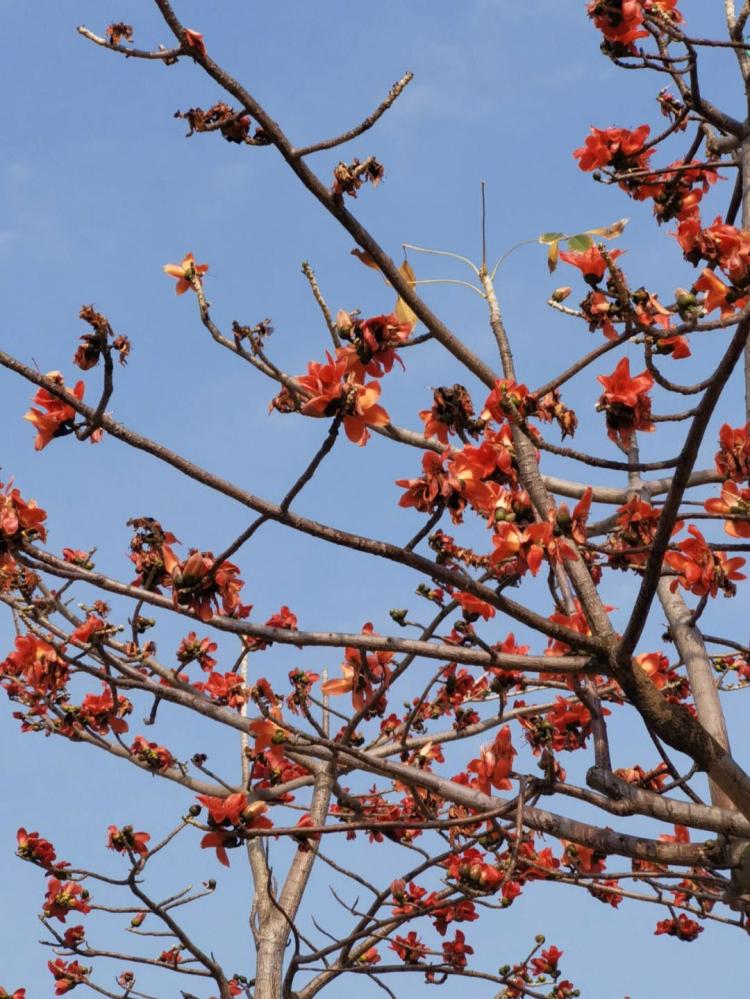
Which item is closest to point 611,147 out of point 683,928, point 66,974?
point 683,928

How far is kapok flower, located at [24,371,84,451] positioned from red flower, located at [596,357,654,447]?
172cm

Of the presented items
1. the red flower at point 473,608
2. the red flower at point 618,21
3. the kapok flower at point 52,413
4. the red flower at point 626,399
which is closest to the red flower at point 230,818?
the red flower at point 473,608

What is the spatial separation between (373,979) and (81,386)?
3.66m

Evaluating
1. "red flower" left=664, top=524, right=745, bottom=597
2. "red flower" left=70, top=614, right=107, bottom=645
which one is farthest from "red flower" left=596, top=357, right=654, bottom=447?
"red flower" left=70, top=614, right=107, bottom=645

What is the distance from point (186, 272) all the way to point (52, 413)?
1.39 meters

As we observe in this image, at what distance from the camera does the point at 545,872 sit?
4379 mm

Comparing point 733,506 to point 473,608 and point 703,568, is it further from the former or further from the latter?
point 473,608

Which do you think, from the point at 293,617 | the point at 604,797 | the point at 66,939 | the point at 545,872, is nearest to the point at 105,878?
the point at 66,939

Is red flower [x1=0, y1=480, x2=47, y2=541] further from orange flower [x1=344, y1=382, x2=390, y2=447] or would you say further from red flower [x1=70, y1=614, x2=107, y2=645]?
red flower [x1=70, y1=614, x2=107, y2=645]

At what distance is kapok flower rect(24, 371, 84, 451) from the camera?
3246 mm

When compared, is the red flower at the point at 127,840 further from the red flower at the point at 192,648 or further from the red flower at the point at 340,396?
the red flower at the point at 340,396

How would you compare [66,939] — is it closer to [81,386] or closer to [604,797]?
[604,797]

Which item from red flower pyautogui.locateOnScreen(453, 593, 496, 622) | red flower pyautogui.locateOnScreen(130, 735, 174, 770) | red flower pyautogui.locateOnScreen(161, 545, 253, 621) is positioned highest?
red flower pyautogui.locateOnScreen(130, 735, 174, 770)

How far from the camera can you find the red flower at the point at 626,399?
356cm
